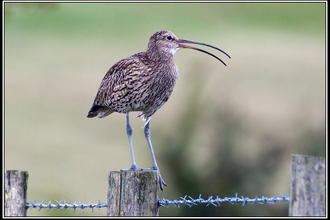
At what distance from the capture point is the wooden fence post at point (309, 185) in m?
3.39

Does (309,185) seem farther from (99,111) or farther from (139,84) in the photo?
(99,111)

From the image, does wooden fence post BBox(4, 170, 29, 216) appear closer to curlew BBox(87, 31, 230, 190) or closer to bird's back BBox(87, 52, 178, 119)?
curlew BBox(87, 31, 230, 190)

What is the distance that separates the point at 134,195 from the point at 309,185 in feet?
6.29

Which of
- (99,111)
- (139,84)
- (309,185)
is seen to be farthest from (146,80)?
(309,185)

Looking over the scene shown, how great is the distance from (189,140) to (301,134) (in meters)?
3.58

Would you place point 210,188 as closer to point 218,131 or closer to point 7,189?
point 218,131

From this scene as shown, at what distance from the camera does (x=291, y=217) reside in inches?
138

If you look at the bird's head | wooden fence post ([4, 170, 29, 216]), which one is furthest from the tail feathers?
wooden fence post ([4, 170, 29, 216])

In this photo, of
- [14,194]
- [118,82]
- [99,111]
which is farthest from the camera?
[99,111]

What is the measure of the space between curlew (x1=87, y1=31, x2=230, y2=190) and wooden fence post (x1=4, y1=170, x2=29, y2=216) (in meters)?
2.11

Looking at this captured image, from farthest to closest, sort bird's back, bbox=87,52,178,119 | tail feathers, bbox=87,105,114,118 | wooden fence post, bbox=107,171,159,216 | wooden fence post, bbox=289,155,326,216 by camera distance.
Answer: tail feathers, bbox=87,105,114,118 → bird's back, bbox=87,52,178,119 → wooden fence post, bbox=107,171,159,216 → wooden fence post, bbox=289,155,326,216

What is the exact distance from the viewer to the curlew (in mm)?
6457

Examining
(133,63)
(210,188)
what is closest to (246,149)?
(210,188)

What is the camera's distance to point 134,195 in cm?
445
